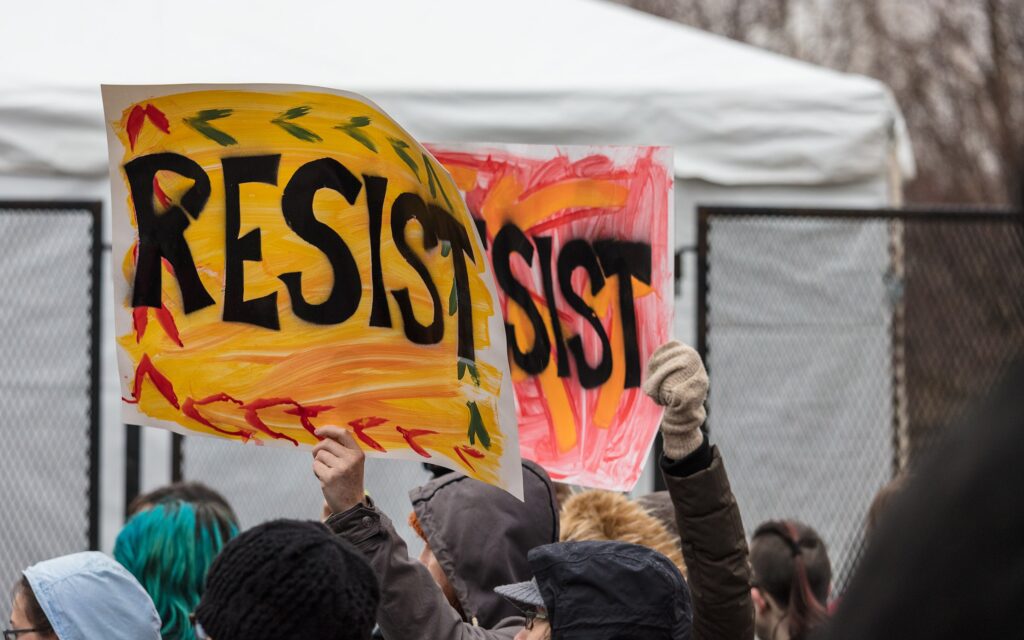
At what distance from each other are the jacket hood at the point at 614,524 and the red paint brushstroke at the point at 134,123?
1191 millimetres

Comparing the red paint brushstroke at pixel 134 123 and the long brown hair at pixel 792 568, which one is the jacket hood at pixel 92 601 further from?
the long brown hair at pixel 792 568

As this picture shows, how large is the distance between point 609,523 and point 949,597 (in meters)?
2.03

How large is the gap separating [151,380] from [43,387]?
83.4 inches

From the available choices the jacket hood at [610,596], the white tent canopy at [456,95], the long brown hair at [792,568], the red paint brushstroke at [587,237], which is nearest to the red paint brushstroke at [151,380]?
the red paint brushstroke at [587,237]

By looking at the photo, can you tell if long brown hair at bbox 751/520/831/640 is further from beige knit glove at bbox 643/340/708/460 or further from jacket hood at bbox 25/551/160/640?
jacket hood at bbox 25/551/160/640

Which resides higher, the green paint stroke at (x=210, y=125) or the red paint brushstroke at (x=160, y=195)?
the green paint stroke at (x=210, y=125)

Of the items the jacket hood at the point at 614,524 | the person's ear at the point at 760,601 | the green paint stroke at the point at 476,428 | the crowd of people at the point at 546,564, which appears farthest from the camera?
the person's ear at the point at 760,601

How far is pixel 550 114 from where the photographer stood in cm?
522

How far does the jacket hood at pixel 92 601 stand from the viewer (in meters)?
2.53

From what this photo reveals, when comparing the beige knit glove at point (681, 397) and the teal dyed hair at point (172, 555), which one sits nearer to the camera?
the beige knit glove at point (681, 397)

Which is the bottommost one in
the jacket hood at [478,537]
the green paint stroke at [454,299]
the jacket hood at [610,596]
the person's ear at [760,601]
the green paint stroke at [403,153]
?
the person's ear at [760,601]

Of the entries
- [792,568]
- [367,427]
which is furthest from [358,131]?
[792,568]

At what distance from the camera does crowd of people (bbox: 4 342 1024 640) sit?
0.79 meters

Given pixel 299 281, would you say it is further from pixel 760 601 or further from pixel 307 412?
pixel 760 601
